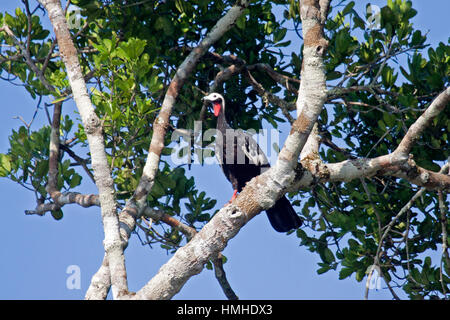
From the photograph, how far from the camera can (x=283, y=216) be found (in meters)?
7.04

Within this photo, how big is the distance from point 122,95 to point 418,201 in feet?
12.3

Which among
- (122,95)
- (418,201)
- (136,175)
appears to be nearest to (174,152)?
(136,175)

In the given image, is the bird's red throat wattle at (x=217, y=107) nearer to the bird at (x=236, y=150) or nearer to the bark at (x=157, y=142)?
the bird at (x=236, y=150)

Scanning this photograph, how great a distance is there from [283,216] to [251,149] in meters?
0.99

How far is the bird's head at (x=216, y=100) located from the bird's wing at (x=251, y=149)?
40 centimetres

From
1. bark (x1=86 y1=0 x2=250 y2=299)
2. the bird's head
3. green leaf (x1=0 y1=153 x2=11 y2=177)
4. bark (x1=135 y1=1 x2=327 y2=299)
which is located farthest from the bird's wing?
green leaf (x1=0 y1=153 x2=11 y2=177)

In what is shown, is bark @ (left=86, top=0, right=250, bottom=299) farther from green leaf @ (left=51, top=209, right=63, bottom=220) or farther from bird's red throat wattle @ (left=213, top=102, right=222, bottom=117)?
green leaf @ (left=51, top=209, right=63, bottom=220)

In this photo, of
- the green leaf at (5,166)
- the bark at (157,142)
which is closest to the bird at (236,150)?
the bark at (157,142)

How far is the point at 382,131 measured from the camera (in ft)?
22.7

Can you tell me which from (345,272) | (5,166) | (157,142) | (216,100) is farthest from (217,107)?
(5,166)

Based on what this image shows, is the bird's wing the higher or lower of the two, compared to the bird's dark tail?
higher

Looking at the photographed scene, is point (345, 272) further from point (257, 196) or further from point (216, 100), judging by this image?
point (216, 100)

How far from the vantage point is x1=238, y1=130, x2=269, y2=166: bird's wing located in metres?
7.42

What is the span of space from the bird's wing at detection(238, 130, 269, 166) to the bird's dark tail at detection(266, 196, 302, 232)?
2.35 ft
